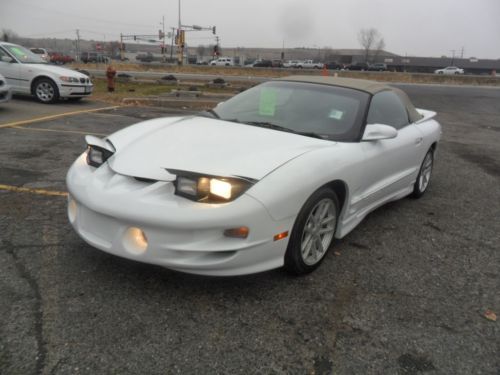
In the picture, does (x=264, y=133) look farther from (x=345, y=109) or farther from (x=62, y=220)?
(x=62, y=220)

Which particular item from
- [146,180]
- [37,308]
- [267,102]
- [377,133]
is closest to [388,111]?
[377,133]

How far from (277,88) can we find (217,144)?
137 cm

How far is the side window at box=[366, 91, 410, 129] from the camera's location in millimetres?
3895

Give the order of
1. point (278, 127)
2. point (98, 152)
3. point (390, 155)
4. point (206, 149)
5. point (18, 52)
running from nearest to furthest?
point (206, 149), point (98, 152), point (278, 127), point (390, 155), point (18, 52)

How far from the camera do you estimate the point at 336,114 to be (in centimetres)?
366

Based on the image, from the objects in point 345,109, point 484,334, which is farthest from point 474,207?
point 484,334

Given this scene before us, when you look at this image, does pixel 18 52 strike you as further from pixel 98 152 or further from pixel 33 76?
pixel 98 152

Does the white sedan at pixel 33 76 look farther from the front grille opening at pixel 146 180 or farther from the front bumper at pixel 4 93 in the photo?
the front grille opening at pixel 146 180

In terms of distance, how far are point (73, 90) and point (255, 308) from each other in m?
10.4

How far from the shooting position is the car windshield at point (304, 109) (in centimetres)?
351

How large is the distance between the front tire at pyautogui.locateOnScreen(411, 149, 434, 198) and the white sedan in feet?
30.6

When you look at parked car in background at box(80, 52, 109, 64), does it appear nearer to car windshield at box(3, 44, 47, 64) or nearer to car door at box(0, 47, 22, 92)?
car windshield at box(3, 44, 47, 64)

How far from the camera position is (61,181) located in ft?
15.8

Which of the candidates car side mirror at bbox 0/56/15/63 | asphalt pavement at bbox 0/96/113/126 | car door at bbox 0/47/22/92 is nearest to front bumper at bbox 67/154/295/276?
asphalt pavement at bbox 0/96/113/126
